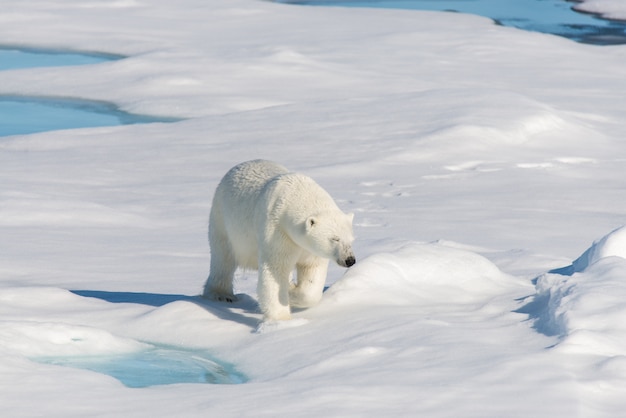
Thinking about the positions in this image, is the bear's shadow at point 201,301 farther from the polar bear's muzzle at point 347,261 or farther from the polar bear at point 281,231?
the polar bear's muzzle at point 347,261

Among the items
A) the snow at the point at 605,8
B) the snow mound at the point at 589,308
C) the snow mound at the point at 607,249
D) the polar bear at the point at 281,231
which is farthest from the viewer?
the snow at the point at 605,8

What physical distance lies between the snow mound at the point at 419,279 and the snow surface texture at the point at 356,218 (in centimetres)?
1

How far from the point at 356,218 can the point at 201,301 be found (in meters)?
2.70

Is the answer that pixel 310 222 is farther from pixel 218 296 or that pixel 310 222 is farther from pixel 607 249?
pixel 607 249

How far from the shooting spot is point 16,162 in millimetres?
Result: 9023

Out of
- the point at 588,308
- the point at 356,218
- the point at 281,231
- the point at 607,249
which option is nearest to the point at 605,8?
the point at 356,218

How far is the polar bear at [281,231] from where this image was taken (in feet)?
13.2

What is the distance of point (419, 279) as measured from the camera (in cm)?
461

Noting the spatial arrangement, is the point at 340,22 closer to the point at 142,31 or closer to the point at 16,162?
the point at 142,31

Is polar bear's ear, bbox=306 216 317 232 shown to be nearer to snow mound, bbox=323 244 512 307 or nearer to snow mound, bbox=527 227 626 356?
snow mound, bbox=323 244 512 307

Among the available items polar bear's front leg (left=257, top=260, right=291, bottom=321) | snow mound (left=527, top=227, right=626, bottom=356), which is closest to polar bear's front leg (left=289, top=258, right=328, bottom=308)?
polar bear's front leg (left=257, top=260, right=291, bottom=321)

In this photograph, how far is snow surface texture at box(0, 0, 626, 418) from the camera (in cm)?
324

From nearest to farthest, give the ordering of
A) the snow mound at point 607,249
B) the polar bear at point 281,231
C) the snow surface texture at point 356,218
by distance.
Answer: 1. the snow surface texture at point 356,218
2. the polar bear at point 281,231
3. the snow mound at point 607,249

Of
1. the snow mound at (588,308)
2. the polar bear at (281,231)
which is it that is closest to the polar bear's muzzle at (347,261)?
the polar bear at (281,231)
